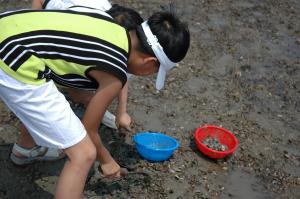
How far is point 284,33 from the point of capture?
17.3 ft

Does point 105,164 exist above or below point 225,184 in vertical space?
above

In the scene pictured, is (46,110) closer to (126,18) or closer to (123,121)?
(126,18)

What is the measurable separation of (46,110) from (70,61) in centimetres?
26

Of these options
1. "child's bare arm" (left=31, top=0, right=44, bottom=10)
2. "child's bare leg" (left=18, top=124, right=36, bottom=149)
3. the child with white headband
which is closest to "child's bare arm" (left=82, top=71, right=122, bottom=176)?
the child with white headband

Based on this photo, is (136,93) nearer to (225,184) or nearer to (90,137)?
(225,184)

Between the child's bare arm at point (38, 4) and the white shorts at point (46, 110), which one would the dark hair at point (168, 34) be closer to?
the white shorts at point (46, 110)

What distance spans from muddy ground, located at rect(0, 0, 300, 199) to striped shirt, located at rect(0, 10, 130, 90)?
987 mm

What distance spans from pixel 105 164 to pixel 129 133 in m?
0.89

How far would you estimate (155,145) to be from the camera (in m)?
3.18

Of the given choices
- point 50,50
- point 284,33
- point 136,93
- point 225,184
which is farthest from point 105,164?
point 284,33

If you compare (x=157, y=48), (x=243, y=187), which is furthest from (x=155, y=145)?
(x=157, y=48)

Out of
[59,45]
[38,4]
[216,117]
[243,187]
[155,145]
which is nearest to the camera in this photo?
[59,45]

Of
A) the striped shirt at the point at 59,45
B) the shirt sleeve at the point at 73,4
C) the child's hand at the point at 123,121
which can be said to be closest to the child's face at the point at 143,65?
the striped shirt at the point at 59,45

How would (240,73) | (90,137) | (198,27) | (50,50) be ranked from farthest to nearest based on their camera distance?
(198,27)
(240,73)
(90,137)
(50,50)
